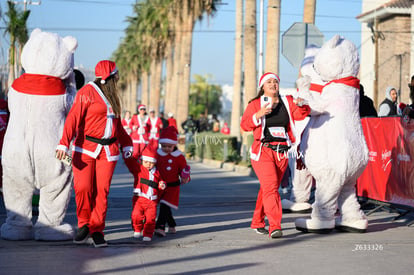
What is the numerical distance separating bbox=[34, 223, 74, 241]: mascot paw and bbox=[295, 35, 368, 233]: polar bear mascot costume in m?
2.66

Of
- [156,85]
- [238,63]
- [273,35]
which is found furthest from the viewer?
[156,85]

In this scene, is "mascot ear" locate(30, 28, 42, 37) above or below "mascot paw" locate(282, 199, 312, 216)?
above

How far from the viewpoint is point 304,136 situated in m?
9.17

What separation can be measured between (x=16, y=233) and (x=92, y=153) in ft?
3.98

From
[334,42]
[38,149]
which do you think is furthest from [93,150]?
[334,42]

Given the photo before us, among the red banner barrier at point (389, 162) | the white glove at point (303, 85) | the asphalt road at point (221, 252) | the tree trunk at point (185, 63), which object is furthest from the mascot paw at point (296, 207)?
the tree trunk at point (185, 63)

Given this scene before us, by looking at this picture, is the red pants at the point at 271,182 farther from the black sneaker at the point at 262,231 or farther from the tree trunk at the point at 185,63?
the tree trunk at the point at 185,63

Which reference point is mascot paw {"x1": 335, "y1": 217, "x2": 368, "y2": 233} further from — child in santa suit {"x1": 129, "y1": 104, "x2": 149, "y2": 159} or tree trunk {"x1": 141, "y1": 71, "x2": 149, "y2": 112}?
tree trunk {"x1": 141, "y1": 71, "x2": 149, "y2": 112}

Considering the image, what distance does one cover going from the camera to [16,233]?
8.09m

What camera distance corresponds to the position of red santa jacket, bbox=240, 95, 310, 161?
8531mm

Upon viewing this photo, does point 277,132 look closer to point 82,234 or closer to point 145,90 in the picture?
point 82,234

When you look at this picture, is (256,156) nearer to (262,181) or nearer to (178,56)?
(262,181)

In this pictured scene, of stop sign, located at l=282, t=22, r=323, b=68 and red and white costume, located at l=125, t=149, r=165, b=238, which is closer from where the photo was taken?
red and white costume, located at l=125, t=149, r=165, b=238

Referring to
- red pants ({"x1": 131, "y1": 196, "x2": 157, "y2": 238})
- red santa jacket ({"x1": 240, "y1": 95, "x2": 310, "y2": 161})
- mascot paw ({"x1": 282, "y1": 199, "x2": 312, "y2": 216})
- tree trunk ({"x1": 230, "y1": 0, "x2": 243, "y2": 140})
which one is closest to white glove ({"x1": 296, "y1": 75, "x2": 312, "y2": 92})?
red santa jacket ({"x1": 240, "y1": 95, "x2": 310, "y2": 161})
